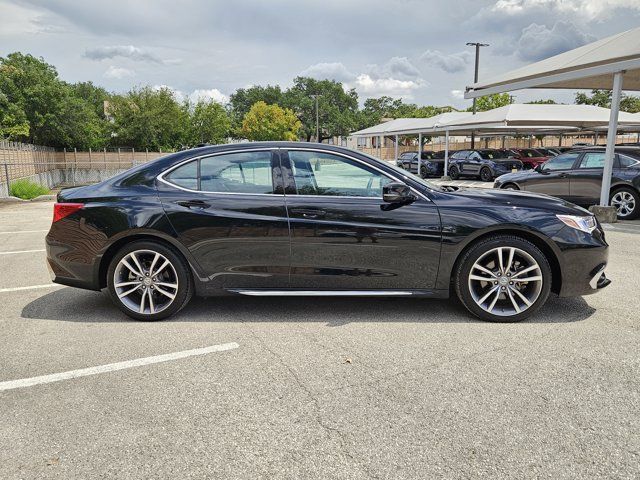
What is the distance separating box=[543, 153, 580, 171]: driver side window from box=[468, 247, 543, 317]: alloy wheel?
329 inches

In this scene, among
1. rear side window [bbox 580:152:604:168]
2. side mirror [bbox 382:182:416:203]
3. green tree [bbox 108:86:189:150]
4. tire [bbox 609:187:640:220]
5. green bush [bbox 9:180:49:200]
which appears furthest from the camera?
green tree [bbox 108:86:189:150]

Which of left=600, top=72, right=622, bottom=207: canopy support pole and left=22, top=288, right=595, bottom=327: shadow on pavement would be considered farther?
left=600, top=72, right=622, bottom=207: canopy support pole

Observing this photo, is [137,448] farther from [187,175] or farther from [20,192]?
[20,192]

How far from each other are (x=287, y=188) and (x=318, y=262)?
0.70 meters

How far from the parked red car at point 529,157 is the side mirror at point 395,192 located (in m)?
22.2

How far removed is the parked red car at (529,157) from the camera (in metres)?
24.6

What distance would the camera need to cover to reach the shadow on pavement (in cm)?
449

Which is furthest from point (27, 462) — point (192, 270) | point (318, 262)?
point (318, 262)

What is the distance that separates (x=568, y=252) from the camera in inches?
167

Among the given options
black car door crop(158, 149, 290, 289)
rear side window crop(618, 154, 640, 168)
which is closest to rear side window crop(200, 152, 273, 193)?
black car door crop(158, 149, 290, 289)

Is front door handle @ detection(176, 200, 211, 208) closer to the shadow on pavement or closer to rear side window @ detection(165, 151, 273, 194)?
rear side window @ detection(165, 151, 273, 194)

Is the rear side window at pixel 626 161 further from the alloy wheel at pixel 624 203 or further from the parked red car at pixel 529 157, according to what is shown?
the parked red car at pixel 529 157

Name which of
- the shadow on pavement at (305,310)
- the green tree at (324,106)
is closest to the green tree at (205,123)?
the green tree at (324,106)

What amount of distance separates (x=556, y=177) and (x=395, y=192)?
28.8 feet
